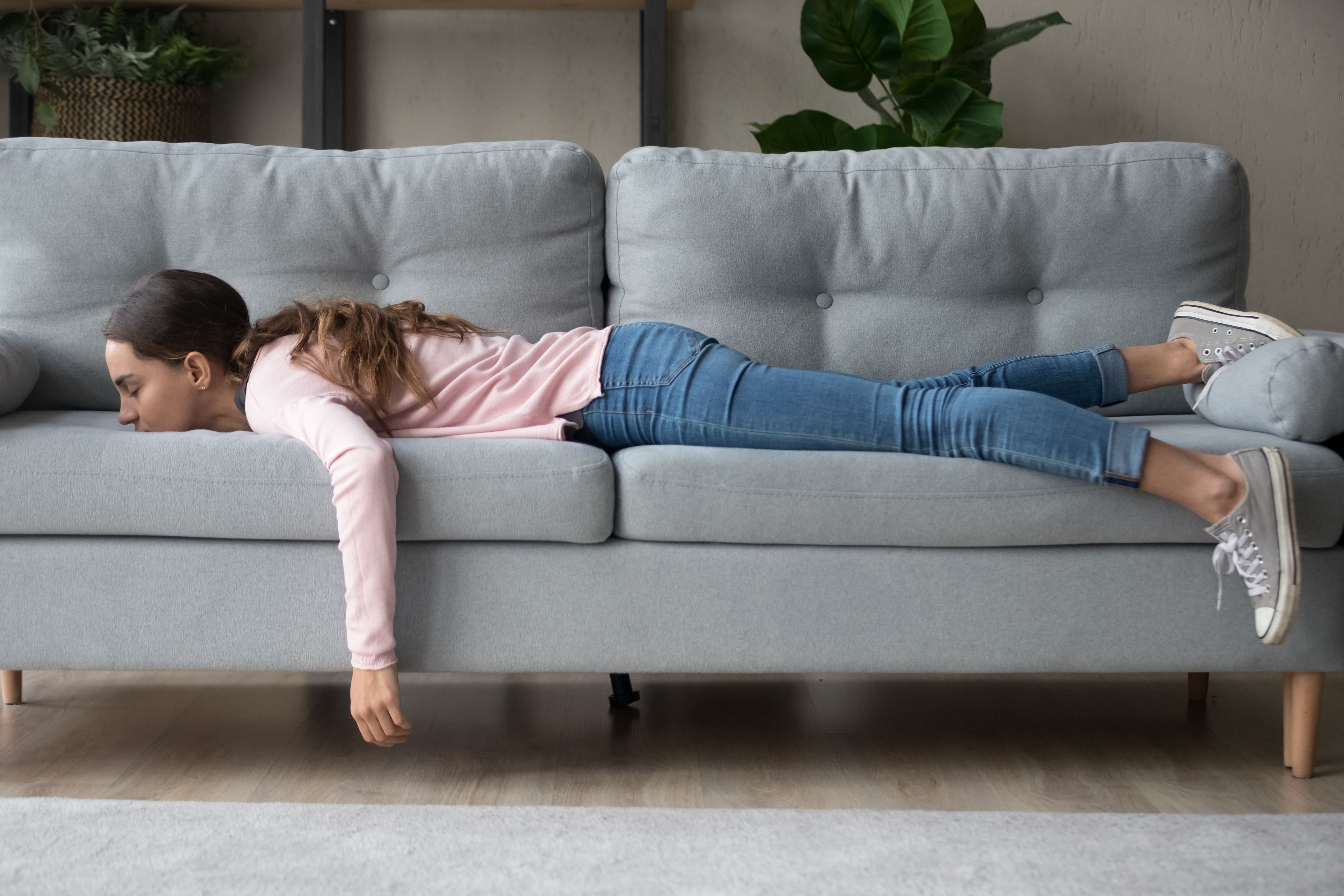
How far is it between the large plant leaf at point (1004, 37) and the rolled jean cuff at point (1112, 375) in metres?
1.34

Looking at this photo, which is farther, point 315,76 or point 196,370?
point 315,76

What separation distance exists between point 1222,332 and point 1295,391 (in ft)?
0.80

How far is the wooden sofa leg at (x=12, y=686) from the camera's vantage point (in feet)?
5.36

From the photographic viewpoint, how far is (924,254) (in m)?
1.80

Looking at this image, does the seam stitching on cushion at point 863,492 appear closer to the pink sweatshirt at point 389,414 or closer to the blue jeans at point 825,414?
the blue jeans at point 825,414

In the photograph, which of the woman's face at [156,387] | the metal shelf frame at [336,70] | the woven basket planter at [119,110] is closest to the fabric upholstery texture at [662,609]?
the woman's face at [156,387]

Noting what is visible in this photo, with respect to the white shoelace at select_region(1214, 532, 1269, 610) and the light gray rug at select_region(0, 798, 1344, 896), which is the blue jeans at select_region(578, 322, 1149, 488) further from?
the light gray rug at select_region(0, 798, 1344, 896)

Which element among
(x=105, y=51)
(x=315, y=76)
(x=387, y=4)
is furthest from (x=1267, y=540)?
(x=105, y=51)

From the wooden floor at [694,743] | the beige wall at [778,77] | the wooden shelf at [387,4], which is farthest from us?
the beige wall at [778,77]

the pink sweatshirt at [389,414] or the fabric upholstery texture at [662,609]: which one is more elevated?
the pink sweatshirt at [389,414]

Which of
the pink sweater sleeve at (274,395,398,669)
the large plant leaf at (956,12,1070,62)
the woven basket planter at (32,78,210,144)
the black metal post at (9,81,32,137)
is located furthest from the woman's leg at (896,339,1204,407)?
the black metal post at (9,81,32,137)

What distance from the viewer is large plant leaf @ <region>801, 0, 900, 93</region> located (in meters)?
2.62

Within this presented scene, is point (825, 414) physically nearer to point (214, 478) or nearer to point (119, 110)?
point (214, 478)

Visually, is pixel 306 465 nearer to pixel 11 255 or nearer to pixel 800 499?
pixel 800 499
